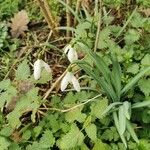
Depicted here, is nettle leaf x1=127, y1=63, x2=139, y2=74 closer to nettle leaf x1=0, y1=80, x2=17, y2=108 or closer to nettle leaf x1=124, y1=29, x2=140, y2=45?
nettle leaf x1=124, y1=29, x2=140, y2=45

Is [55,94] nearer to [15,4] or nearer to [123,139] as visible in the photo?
[123,139]

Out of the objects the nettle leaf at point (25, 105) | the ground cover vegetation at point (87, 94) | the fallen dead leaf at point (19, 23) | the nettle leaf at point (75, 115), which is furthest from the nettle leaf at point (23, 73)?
the fallen dead leaf at point (19, 23)

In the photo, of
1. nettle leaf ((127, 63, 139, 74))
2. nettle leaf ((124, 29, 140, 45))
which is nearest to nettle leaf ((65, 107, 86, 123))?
nettle leaf ((127, 63, 139, 74))

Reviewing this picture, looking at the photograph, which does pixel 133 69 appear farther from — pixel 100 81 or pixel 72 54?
pixel 72 54

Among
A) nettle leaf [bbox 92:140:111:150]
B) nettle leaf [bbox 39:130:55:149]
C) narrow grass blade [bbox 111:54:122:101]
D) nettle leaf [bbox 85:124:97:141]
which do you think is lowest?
nettle leaf [bbox 92:140:111:150]

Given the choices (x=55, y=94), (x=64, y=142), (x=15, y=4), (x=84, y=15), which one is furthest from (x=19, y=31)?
(x=64, y=142)

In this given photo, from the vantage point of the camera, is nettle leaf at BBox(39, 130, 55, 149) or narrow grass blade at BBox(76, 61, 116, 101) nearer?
narrow grass blade at BBox(76, 61, 116, 101)

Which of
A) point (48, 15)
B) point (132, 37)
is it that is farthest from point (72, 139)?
point (48, 15)
